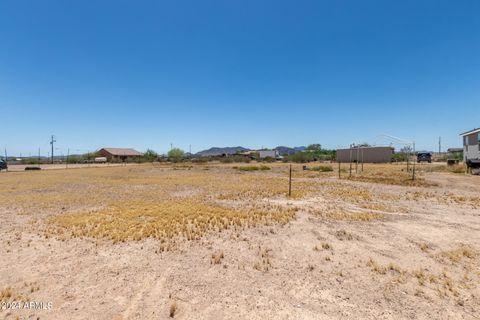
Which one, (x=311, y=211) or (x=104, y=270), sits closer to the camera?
(x=104, y=270)

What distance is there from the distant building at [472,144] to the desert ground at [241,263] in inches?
1139

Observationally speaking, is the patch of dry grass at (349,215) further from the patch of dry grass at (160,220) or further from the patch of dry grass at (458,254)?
the patch of dry grass at (458,254)

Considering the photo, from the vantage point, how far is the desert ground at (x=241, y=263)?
3670mm

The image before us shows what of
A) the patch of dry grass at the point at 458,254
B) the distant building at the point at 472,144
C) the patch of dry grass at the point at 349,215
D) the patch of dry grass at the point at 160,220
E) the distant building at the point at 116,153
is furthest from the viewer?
the distant building at the point at 116,153

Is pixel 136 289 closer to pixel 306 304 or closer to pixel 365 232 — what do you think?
pixel 306 304

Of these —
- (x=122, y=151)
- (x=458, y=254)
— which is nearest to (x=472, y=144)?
(x=458, y=254)

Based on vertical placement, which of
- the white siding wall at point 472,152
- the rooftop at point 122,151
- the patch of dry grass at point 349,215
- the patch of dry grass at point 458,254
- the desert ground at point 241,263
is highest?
the rooftop at point 122,151

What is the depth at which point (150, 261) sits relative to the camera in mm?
5301

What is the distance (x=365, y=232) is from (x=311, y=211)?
270cm

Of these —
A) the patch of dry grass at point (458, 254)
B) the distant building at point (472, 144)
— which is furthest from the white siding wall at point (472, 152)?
the patch of dry grass at point (458, 254)

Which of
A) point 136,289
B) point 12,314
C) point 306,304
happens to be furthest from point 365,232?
point 12,314

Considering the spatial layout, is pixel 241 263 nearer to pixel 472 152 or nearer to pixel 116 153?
pixel 472 152

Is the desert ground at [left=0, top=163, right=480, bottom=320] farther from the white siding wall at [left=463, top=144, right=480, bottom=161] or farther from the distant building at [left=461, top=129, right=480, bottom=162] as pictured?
the distant building at [left=461, top=129, right=480, bottom=162]

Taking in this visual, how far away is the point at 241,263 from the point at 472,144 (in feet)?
131
